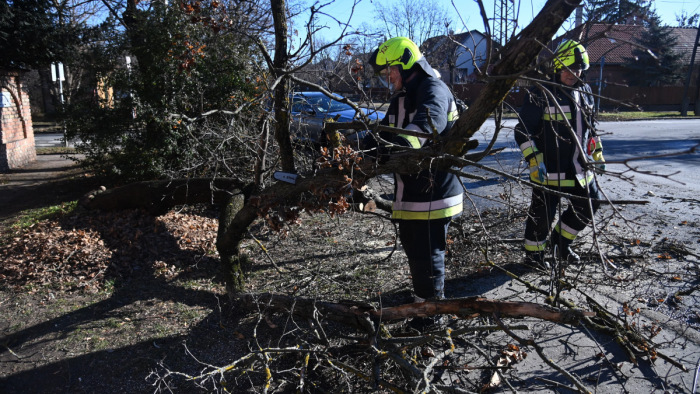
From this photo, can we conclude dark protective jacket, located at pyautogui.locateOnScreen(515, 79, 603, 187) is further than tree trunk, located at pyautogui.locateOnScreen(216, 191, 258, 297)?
Yes

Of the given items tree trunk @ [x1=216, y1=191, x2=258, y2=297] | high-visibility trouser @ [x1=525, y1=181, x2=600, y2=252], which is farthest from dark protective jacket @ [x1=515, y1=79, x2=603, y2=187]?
tree trunk @ [x1=216, y1=191, x2=258, y2=297]

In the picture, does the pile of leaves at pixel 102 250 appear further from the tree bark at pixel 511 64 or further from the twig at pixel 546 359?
the twig at pixel 546 359

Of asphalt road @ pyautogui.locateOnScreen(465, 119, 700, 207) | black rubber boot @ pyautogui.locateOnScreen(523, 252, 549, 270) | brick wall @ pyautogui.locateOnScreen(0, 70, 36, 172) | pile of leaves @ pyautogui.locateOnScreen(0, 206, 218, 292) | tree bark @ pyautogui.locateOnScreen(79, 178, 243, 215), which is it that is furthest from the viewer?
brick wall @ pyautogui.locateOnScreen(0, 70, 36, 172)

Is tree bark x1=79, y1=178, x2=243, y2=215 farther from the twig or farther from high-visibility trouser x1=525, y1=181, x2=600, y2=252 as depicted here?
the twig

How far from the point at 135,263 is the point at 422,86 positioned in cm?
324

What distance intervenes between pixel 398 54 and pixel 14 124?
32.2ft

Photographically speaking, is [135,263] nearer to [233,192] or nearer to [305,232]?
[233,192]

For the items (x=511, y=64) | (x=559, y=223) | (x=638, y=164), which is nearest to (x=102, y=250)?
(x=511, y=64)

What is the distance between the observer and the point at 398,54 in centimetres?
328

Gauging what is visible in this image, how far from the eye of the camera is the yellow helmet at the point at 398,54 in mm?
3273

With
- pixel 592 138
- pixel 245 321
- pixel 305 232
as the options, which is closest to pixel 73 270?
pixel 245 321

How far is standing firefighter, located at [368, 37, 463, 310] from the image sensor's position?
321cm

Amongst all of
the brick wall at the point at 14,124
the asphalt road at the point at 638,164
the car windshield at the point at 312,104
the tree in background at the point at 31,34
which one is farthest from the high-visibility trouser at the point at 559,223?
the brick wall at the point at 14,124

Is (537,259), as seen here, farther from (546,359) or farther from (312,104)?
(312,104)
